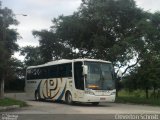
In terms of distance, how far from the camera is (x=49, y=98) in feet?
112

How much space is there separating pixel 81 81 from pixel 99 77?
50.0 inches

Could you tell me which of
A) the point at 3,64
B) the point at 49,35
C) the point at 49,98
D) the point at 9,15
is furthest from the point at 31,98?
the point at 49,35

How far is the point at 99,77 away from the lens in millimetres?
28266

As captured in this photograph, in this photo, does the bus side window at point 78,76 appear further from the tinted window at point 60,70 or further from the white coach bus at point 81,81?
the tinted window at point 60,70

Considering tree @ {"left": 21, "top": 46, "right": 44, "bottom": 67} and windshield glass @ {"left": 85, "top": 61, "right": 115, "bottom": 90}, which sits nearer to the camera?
windshield glass @ {"left": 85, "top": 61, "right": 115, "bottom": 90}

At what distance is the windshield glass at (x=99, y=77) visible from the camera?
28.0 metres

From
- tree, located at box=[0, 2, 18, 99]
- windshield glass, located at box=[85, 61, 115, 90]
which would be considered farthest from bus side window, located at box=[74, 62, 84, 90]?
tree, located at box=[0, 2, 18, 99]

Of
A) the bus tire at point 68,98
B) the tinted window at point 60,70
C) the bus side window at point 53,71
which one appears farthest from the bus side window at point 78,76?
the bus side window at point 53,71

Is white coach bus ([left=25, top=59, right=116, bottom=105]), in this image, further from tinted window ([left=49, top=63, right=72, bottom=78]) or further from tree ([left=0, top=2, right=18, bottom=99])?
tree ([left=0, top=2, right=18, bottom=99])

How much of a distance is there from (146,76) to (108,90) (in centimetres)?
846

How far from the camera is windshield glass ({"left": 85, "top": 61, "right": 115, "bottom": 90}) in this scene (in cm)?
2803

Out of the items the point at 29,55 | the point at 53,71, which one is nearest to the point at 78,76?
the point at 53,71

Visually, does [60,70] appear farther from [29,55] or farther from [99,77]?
[29,55]

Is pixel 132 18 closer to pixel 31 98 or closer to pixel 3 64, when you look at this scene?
pixel 31 98
